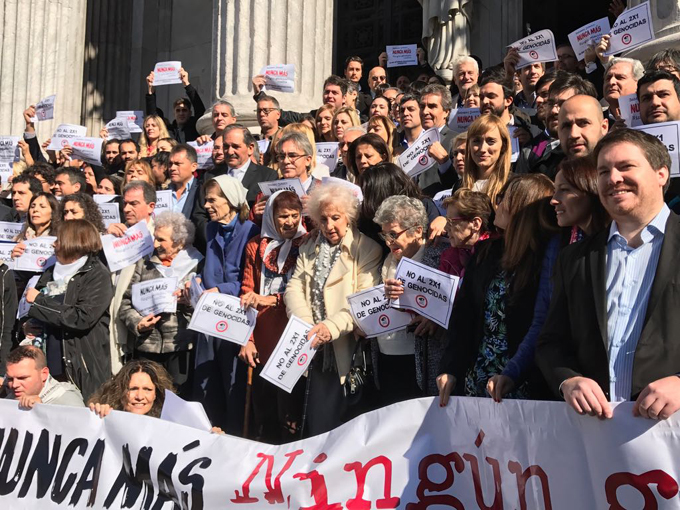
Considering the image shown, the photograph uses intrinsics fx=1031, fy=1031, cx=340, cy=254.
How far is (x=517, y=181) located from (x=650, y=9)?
146 inches

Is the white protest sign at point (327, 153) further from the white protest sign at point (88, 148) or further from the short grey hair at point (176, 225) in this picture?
the white protest sign at point (88, 148)

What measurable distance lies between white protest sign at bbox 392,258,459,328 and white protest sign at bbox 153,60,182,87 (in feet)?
22.1

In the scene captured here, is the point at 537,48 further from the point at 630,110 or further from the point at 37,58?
the point at 37,58

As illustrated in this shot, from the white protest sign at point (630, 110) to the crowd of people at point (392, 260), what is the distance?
0.27 m

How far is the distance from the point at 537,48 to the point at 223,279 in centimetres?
351

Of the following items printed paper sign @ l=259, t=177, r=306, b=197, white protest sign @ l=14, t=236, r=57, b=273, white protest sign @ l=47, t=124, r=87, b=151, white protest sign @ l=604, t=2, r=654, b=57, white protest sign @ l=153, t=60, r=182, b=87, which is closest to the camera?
printed paper sign @ l=259, t=177, r=306, b=197

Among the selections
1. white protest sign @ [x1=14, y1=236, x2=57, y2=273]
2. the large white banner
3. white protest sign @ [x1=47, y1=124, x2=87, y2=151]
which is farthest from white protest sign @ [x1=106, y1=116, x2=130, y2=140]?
the large white banner

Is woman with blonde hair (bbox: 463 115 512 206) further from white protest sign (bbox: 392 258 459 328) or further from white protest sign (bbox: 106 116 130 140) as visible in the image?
white protest sign (bbox: 106 116 130 140)

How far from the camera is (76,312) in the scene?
7258 millimetres

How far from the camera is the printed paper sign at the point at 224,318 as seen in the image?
6371 mm

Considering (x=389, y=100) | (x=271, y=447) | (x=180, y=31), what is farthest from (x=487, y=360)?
(x=180, y=31)

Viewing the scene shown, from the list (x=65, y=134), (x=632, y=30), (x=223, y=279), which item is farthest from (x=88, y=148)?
(x=632, y=30)

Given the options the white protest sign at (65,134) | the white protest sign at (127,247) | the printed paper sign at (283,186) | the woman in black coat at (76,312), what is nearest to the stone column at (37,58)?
the white protest sign at (65,134)

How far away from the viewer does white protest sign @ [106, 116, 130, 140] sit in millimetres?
11766
